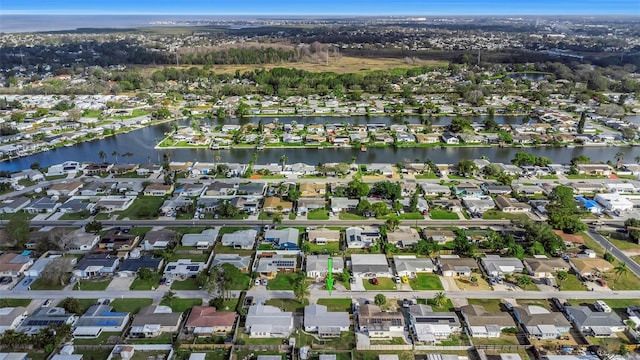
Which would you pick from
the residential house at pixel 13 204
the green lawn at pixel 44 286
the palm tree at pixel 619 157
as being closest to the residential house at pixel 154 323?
the green lawn at pixel 44 286

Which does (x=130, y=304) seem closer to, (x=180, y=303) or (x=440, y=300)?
(x=180, y=303)

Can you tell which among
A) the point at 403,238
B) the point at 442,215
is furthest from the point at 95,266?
the point at 442,215

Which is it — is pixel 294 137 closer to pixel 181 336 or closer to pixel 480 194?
pixel 480 194

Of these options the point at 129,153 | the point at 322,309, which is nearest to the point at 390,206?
the point at 322,309

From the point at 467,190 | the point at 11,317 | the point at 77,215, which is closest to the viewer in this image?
the point at 11,317

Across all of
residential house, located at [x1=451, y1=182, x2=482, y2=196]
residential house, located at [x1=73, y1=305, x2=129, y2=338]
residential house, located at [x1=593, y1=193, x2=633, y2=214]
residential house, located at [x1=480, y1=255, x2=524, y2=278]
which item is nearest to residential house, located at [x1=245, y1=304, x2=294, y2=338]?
residential house, located at [x1=73, y1=305, x2=129, y2=338]

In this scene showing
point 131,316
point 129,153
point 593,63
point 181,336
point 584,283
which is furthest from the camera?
point 593,63

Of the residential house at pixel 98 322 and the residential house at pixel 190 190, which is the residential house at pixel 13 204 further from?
the residential house at pixel 98 322
